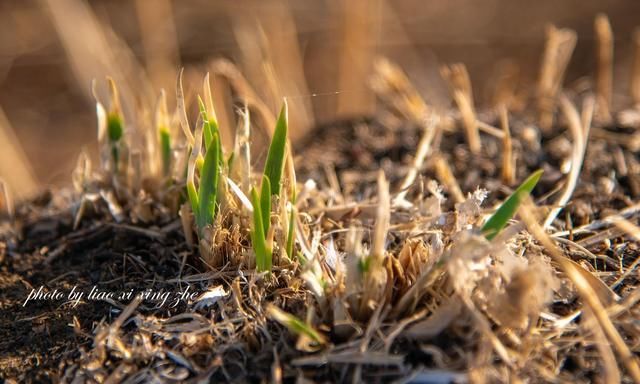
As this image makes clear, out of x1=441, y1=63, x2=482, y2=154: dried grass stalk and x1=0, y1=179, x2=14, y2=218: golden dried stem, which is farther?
x1=441, y1=63, x2=482, y2=154: dried grass stalk

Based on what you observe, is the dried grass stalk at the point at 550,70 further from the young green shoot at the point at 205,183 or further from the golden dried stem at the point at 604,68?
the young green shoot at the point at 205,183

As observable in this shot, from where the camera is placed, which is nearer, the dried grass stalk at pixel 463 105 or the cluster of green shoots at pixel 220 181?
the cluster of green shoots at pixel 220 181

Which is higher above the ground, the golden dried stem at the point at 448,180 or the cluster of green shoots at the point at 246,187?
the cluster of green shoots at the point at 246,187

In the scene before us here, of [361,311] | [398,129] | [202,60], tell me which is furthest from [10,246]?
[202,60]

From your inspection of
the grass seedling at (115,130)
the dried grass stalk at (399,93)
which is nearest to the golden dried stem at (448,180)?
the dried grass stalk at (399,93)

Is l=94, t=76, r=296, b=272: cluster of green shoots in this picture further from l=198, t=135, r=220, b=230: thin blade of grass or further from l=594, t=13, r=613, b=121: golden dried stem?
l=594, t=13, r=613, b=121: golden dried stem

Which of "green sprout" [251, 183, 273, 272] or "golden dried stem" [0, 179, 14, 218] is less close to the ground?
"green sprout" [251, 183, 273, 272]

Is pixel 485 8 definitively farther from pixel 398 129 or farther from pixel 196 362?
pixel 196 362

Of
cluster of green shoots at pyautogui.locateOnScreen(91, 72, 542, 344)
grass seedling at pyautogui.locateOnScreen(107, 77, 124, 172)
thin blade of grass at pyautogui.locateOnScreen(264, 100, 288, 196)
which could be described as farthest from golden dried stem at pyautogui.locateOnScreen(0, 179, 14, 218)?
thin blade of grass at pyautogui.locateOnScreen(264, 100, 288, 196)

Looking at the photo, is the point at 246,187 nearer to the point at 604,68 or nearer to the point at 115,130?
the point at 115,130
